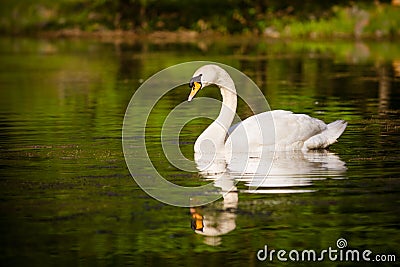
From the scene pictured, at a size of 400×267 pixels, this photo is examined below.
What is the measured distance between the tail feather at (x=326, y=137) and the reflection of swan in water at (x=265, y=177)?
0.42 feet

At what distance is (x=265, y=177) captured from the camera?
13.9 meters

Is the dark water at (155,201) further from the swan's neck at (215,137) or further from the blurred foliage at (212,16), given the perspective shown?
the blurred foliage at (212,16)

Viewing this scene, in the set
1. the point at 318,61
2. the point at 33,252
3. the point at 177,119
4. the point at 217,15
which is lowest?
the point at 33,252

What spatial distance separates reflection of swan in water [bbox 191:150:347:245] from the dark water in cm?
4

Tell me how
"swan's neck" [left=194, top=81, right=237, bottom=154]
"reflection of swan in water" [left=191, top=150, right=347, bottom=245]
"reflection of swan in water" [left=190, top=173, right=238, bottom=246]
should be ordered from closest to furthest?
"reflection of swan in water" [left=190, top=173, right=238, bottom=246] → "reflection of swan in water" [left=191, top=150, right=347, bottom=245] → "swan's neck" [left=194, top=81, right=237, bottom=154]

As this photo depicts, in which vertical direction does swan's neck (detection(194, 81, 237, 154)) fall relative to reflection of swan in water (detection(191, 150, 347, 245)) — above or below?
above

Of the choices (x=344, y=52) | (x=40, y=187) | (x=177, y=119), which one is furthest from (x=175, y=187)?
(x=344, y=52)

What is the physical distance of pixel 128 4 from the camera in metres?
61.8

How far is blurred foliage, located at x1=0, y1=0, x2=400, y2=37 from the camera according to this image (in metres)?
55.2

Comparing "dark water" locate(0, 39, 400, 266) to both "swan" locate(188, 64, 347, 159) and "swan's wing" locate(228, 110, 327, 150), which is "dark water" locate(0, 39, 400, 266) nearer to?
"swan" locate(188, 64, 347, 159)

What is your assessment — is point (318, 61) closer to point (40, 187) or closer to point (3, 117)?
point (3, 117)

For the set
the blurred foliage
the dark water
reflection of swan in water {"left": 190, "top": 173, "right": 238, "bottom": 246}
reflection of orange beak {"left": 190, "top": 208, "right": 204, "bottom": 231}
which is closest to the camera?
the dark water

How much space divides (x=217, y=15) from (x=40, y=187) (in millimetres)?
45503

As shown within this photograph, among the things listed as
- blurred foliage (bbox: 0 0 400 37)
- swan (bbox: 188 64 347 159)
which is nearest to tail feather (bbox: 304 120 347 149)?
swan (bbox: 188 64 347 159)
